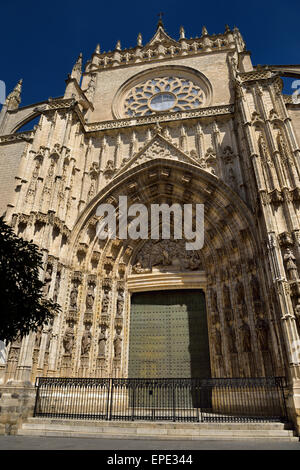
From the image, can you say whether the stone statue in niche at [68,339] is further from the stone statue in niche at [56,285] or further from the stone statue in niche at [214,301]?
the stone statue in niche at [214,301]

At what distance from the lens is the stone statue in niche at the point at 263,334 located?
8.55 m

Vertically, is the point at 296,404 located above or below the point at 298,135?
below

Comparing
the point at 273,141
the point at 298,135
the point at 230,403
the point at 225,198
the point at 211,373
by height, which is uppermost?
the point at 298,135

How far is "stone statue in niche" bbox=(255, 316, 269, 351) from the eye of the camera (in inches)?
336

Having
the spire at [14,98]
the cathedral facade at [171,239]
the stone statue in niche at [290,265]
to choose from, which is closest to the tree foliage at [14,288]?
the cathedral facade at [171,239]

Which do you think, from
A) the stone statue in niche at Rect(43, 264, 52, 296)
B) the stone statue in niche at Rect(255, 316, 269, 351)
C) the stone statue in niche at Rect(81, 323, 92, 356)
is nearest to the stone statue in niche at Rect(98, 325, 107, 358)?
the stone statue in niche at Rect(81, 323, 92, 356)

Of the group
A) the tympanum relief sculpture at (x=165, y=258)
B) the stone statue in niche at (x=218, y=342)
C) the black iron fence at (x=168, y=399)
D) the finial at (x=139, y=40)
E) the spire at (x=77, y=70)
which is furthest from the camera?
the finial at (x=139, y=40)

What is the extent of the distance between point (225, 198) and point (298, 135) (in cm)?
373

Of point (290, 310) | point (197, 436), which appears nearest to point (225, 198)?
point (290, 310)

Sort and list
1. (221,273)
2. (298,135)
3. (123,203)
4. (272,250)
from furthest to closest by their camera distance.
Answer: (123,203)
(298,135)
(221,273)
(272,250)

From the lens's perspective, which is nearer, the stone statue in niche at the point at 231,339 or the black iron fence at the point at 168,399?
the black iron fence at the point at 168,399

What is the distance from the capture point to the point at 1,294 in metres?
4.78

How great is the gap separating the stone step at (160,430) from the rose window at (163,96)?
43.2ft

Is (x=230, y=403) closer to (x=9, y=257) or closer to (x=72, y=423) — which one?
(x=72, y=423)
